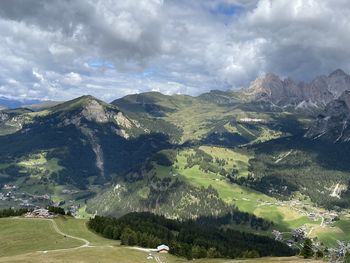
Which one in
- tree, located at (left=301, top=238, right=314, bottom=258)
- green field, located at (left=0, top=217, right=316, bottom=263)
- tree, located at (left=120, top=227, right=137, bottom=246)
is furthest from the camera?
tree, located at (left=120, top=227, right=137, bottom=246)

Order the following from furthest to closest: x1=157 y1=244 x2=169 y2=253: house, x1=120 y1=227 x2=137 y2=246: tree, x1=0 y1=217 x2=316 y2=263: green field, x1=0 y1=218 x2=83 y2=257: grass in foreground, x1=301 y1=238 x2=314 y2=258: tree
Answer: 1. x1=120 y1=227 x2=137 y2=246: tree
2. x1=157 y1=244 x2=169 y2=253: house
3. x1=0 y1=218 x2=83 y2=257: grass in foreground
4. x1=301 y1=238 x2=314 y2=258: tree
5. x1=0 y1=217 x2=316 y2=263: green field

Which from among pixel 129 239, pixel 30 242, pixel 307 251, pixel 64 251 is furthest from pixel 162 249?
pixel 307 251

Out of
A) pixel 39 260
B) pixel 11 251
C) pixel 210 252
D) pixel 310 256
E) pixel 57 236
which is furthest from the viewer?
pixel 57 236

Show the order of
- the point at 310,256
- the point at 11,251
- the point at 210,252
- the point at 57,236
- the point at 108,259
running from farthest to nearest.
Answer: the point at 57,236
the point at 210,252
the point at 11,251
the point at 310,256
the point at 108,259

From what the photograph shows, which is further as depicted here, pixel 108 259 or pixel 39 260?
pixel 108 259

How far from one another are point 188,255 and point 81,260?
49941 millimetres

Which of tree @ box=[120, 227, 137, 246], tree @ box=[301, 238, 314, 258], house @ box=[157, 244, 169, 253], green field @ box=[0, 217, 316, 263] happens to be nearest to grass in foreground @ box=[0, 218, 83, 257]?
green field @ box=[0, 217, 316, 263]

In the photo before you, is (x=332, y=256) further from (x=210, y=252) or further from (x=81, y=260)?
(x=81, y=260)

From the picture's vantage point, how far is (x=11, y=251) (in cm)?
16725

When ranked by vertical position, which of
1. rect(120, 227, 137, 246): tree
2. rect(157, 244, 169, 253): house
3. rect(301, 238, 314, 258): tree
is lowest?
rect(157, 244, 169, 253): house

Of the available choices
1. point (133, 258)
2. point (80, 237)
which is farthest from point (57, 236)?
point (133, 258)

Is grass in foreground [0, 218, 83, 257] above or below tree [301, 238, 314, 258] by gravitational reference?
below

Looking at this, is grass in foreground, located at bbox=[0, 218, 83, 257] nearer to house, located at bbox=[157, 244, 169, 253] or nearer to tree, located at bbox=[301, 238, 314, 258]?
house, located at bbox=[157, 244, 169, 253]

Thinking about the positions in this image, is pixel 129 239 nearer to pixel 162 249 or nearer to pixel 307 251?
pixel 162 249
